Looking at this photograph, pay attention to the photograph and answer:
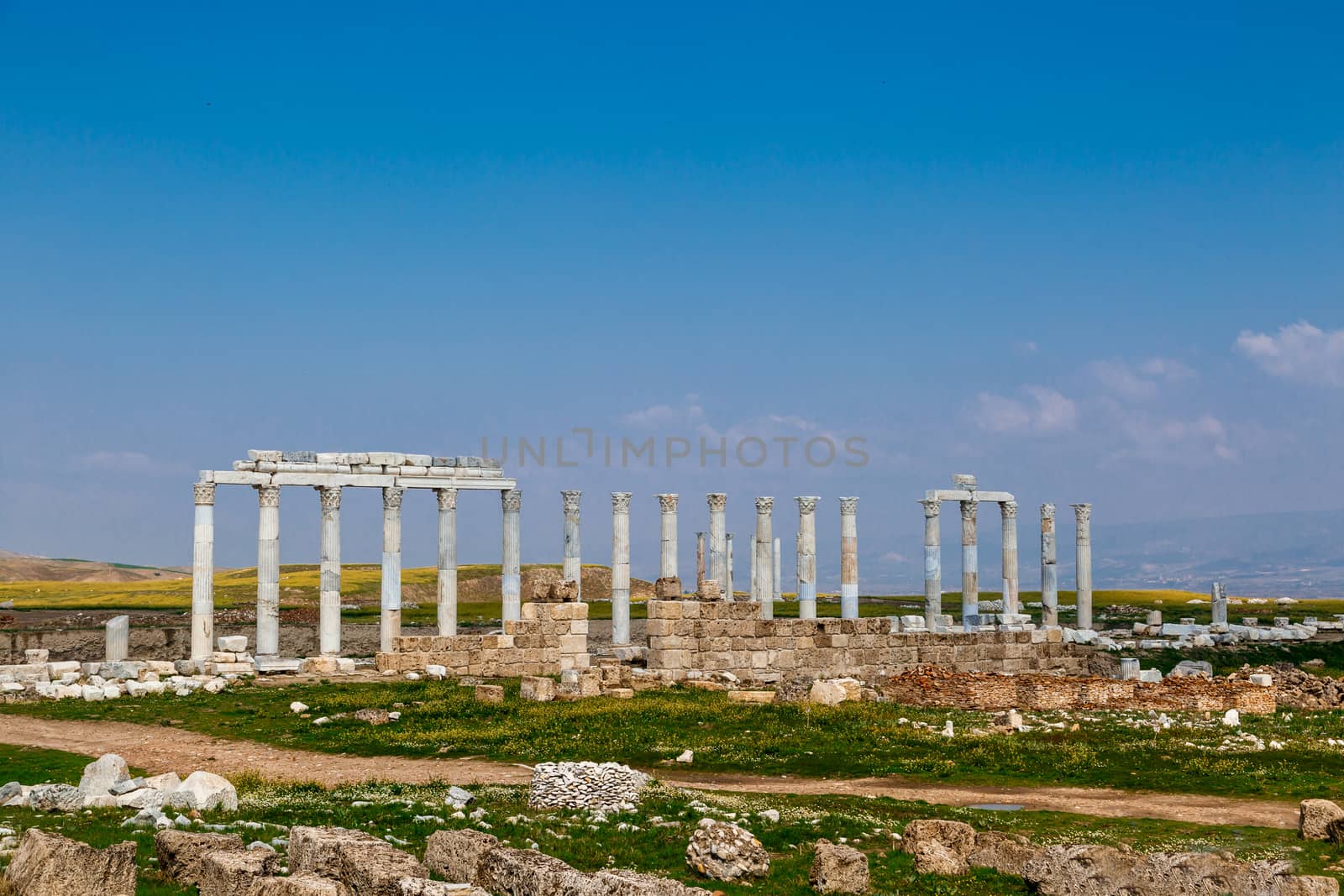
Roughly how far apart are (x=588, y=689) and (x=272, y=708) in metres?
8.25

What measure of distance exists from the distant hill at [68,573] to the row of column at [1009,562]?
290 feet

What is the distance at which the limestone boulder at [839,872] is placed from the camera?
47.1 feet

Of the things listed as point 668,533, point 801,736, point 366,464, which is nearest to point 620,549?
point 668,533

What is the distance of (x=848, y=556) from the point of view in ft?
175

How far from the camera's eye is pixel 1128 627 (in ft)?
214

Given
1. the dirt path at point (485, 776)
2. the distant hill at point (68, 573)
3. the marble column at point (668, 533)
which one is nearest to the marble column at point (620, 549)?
the marble column at point (668, 533)

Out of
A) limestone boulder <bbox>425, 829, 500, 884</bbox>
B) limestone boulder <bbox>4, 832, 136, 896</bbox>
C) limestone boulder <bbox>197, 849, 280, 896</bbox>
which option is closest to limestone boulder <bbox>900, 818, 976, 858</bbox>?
limestone boulder <bbox>425, 829, 500, 884</bbox>

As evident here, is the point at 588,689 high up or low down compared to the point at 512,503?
down

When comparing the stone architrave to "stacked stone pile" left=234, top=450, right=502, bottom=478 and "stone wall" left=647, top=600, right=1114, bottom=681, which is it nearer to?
"stacked stone pile" left=234, top=450, right=502, bottom=478

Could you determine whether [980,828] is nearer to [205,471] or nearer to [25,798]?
[25,798]

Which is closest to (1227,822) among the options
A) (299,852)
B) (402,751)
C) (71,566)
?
(299,852)

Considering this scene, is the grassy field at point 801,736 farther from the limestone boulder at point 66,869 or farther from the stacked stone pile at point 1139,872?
the limestone boulder at point 66,869

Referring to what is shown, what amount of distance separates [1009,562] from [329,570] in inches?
1233

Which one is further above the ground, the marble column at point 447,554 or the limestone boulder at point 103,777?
the marble column at point 447,554
